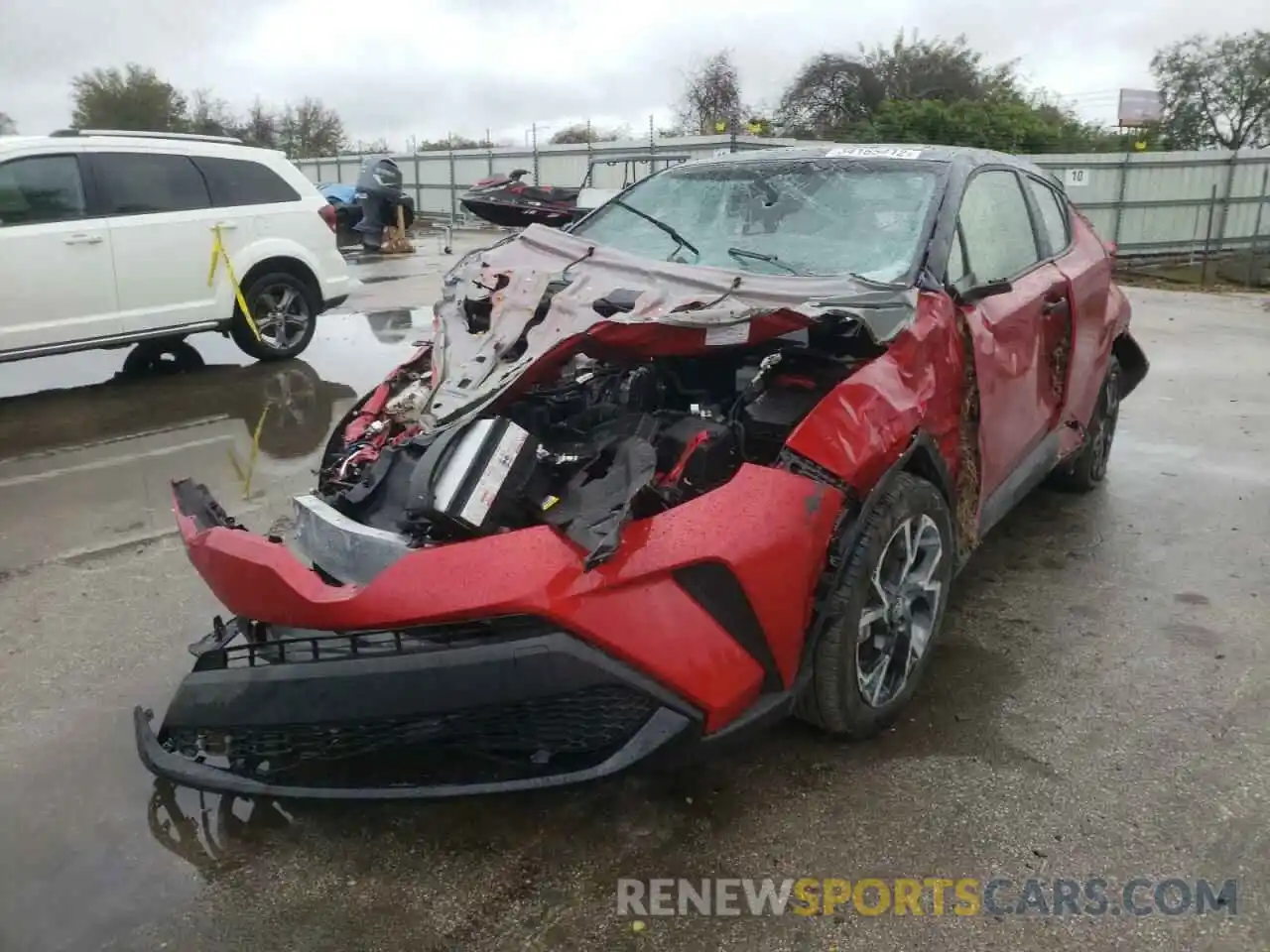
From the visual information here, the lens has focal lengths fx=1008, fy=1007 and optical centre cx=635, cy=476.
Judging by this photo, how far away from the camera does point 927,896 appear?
233cm

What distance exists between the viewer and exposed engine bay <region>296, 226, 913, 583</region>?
242cm

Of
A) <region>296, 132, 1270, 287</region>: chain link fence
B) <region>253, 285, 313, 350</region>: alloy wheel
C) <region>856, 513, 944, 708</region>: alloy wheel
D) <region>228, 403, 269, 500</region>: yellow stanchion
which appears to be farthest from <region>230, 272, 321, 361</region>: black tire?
<region>296, 132, 1270, 287</region>: chain link fence

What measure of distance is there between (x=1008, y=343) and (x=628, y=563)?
1.90 m

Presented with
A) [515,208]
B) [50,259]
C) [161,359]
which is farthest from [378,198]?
[515,208]

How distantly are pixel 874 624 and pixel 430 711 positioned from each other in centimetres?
128

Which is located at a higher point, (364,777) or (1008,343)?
(1008,343)

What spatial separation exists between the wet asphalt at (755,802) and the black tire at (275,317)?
3683 millimetres

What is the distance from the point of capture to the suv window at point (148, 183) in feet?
23.8

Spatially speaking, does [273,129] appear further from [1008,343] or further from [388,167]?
[1008,343]

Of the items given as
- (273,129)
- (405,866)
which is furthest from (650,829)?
(273,129)

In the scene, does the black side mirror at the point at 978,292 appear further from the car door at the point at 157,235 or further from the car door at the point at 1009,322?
the car door at the point at 157,235

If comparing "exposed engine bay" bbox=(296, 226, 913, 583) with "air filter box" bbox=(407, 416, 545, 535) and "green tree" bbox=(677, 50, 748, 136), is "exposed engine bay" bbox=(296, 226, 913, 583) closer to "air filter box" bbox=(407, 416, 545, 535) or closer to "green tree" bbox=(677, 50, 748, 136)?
"air filter box" bbox=(407, 416, 545, 535)

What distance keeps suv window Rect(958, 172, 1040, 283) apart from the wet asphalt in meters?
1.25

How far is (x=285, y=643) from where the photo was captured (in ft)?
7.86
